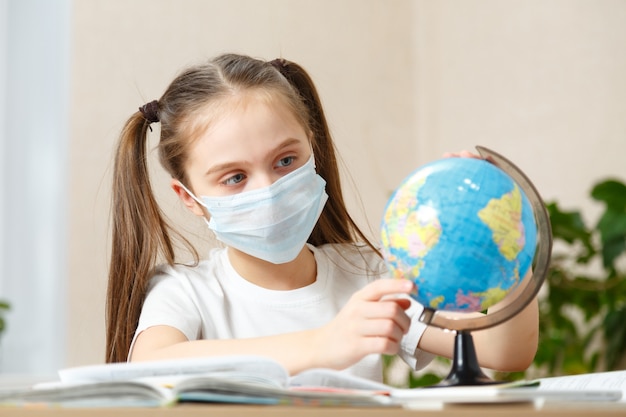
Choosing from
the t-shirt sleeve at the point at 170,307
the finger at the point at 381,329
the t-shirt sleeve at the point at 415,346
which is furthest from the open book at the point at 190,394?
the t-shirt sleeve at the point at 415,346

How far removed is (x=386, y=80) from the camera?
3.59 m

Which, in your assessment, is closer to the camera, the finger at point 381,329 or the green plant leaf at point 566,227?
the finger at point 381,329

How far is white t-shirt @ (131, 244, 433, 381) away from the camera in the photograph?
135cm

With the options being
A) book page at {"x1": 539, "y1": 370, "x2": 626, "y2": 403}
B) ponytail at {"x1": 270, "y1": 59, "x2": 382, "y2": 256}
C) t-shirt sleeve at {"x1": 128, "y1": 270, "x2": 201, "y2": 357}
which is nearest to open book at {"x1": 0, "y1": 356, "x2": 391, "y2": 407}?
book page at {"x1": 539, "y1": 370, "x2": 626, "y2": 403}

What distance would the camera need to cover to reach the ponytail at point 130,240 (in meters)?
1.38

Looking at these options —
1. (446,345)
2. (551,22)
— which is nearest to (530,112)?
(551,22)

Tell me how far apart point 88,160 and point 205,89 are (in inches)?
59.8

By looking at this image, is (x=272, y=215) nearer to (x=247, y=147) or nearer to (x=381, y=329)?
(x=247, y=147)

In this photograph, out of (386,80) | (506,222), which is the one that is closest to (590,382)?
(506,222)

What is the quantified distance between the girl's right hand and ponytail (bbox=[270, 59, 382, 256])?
0.64 m

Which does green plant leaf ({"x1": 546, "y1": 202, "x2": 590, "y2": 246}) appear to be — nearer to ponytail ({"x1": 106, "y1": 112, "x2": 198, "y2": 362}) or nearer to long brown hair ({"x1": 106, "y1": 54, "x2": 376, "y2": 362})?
long brown hair ({"x1": 106, "y1": 54, "x2": 376, "y2": 362})

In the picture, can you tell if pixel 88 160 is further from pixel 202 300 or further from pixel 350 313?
pixel 350 313

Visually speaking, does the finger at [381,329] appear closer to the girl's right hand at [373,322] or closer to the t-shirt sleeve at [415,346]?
the girl's right hand at [373,322]

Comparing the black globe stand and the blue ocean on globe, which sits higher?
the blue ocean on globe
